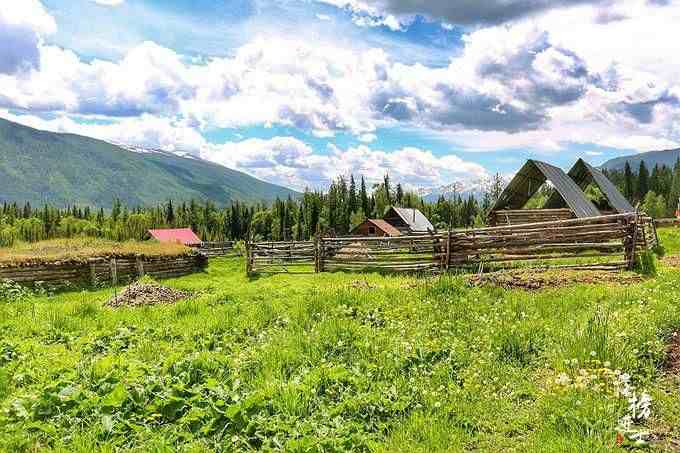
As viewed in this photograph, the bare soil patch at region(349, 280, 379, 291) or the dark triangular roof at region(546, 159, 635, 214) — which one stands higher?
the dark triangular roof at region(546, 159, 635, 214)

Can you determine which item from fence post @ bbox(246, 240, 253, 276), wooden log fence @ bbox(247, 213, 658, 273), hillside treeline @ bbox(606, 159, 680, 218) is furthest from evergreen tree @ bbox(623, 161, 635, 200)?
fence post @ bbox(246, 240, 253, 276)

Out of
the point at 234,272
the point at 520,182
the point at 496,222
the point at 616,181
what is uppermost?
the point at 616,181

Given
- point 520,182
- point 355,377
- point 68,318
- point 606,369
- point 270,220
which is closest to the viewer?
point 606,369

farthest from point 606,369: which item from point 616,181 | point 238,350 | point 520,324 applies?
point 616,181

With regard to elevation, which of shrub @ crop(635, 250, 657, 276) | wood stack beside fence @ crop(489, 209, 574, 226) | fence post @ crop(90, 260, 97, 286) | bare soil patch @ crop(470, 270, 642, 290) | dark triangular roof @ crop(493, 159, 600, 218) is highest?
dark triangular roof @ crop(493, 159, 600, 218)

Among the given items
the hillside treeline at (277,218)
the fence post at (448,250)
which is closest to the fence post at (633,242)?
the fence post at (448,250)

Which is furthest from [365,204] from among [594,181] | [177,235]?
[594,181]

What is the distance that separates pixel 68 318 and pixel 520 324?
8.15 m

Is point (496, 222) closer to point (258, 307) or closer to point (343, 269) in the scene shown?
point (343, 269)

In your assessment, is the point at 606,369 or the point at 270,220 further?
the point at 270,220

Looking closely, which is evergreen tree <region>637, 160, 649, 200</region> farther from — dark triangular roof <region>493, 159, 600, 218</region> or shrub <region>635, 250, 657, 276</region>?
shrub <region>635, 250, 657, 276</region>

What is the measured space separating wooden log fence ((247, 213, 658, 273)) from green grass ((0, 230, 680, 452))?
6586 millimetres

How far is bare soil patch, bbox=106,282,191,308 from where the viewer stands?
12.4 m

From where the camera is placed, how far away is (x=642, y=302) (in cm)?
768
